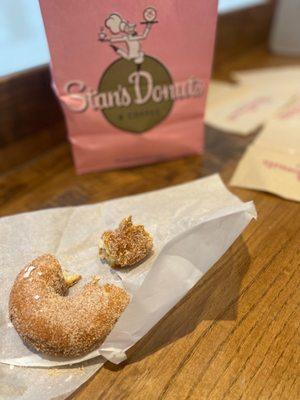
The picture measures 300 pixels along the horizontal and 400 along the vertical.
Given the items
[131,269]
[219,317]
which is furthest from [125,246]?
[219,317]

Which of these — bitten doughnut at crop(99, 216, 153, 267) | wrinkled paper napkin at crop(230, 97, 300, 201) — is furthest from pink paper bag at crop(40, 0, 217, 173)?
bitten doughnut at crop(99, 216, 153, 267)

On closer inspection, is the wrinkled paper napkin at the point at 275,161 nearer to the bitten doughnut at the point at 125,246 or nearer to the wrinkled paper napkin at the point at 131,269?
the wrinkled paper napkin at the point at 131,269

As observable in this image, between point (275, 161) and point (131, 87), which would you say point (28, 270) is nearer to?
point (131, 87)

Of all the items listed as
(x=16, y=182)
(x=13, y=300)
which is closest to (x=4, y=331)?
(x=13, y=300)

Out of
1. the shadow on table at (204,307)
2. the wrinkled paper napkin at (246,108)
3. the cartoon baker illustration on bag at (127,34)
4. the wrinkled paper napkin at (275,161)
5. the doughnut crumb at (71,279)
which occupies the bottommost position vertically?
the wrinkled paper napkin at (246,108)

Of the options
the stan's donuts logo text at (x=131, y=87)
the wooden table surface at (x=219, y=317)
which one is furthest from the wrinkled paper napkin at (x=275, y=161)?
the stan's donuts logo text at (x=131, y=87)

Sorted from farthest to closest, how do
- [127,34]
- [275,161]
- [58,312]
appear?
1. [275,161]
2. [127,34]
3. [58,312]

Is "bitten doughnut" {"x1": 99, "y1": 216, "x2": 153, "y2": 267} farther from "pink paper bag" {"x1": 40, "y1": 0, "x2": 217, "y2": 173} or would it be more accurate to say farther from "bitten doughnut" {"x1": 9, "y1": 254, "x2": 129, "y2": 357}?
"pink paper bag" {"x1": 40, "y1": 0, "x2": 217, "y2": 173}
